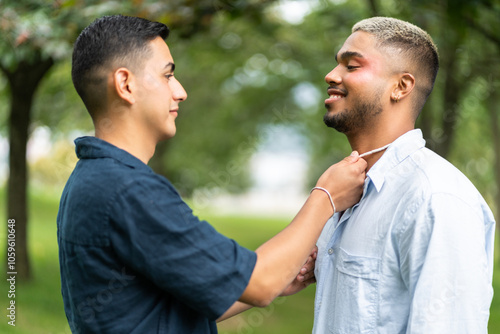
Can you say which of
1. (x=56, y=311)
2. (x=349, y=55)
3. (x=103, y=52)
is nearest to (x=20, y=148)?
(x=56, y=311)

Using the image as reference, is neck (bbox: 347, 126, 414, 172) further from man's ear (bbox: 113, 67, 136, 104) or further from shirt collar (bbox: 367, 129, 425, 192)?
man's ear (bbox: 113, 67, 136, 104)

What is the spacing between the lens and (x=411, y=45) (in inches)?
92.4

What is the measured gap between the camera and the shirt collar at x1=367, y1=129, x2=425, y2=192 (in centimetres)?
219

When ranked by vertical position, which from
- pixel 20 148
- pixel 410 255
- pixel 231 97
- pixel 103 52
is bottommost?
pixel 410 255

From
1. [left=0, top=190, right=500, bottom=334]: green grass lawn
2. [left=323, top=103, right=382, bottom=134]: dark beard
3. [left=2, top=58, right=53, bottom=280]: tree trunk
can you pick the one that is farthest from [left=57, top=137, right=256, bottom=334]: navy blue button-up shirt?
[left=2, top=58, right=53, bottom=280]: tree trunk

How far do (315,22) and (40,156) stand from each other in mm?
18793

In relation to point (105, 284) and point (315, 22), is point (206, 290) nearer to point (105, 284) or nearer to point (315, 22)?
point (105, 284)

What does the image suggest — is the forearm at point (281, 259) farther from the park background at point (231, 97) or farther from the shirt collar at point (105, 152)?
the park background at point (231, 97)

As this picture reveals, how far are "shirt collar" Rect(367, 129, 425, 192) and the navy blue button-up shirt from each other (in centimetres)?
65

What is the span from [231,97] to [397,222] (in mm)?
13521

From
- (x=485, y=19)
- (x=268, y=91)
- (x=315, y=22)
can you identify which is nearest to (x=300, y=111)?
(x=268, y=91)

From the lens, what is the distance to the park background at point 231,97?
5289 mm

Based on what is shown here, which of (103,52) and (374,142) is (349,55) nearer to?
(374,142)

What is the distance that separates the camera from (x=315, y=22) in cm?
1248
